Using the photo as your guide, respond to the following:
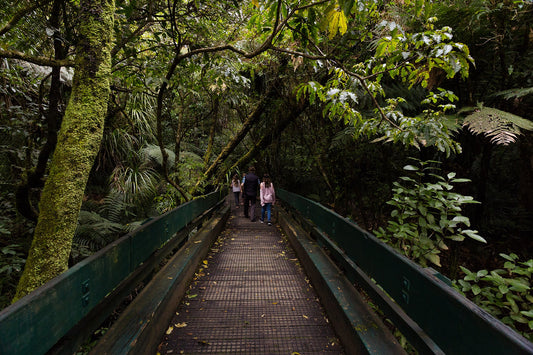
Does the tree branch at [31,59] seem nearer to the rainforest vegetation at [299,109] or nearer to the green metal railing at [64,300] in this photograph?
the rainforest vegetation at [299,109]

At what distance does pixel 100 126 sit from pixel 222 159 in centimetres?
672

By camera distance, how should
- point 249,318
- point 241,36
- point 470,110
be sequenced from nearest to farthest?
point 249,318 < point 470,110 < point 241,36

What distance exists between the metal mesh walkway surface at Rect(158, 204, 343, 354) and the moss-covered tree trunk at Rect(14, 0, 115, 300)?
1.41m

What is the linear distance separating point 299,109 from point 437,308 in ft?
22.8

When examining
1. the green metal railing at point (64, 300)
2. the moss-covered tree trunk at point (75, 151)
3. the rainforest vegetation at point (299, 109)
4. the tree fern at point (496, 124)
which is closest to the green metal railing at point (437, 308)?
the rainforest vegetation at point (299, 109)

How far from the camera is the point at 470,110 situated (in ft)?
14.3

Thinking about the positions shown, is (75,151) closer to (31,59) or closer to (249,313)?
(31,59)

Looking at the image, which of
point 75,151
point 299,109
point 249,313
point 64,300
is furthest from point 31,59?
point 299,109

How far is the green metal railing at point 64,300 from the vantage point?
1.27 m

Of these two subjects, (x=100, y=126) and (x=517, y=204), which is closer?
(x=100, y=126)

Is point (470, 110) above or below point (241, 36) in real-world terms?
below

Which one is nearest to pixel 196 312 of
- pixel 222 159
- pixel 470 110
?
pixel 470 110

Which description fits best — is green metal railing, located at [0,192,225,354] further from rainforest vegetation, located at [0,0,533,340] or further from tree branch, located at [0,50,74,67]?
tree branch, located at [0,50,74,67]

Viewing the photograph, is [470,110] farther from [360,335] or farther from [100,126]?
[100,126]
